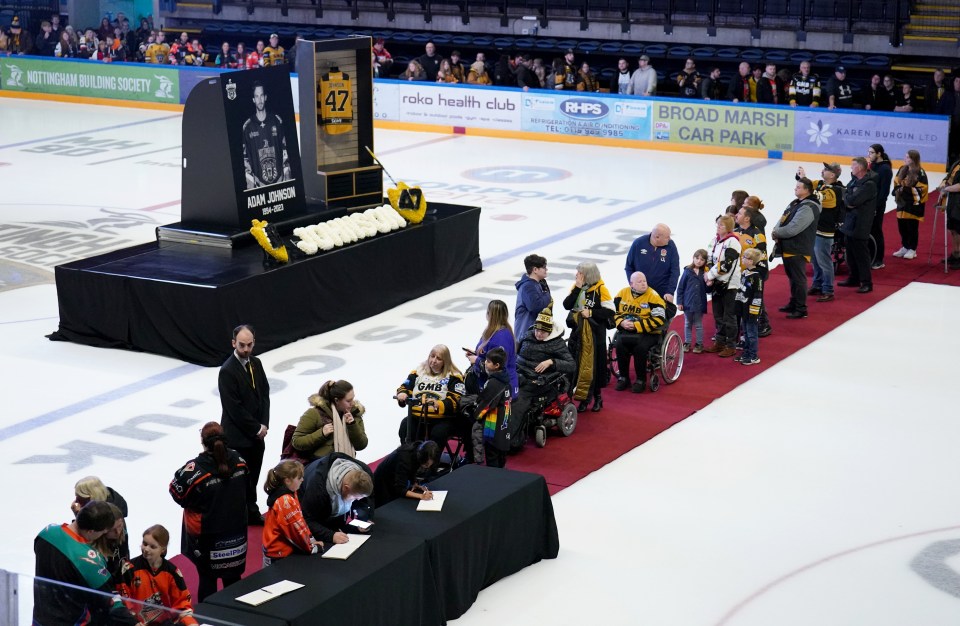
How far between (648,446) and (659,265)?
223 centimetres

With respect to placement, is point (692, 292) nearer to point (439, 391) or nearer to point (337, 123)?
point (439, 391)

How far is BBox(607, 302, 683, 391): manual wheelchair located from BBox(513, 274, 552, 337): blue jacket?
1133 mm

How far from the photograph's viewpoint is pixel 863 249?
51.1 ft

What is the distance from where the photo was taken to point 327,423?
8492 mm

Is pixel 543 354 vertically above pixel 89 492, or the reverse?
pixel 89 492

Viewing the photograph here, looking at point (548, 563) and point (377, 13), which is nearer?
point (548, 563)

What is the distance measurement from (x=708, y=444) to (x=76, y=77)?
2509 centimetres

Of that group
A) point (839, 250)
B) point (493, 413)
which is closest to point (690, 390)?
point (493, 413)

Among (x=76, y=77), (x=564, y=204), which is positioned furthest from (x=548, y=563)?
(x=76, y=77)

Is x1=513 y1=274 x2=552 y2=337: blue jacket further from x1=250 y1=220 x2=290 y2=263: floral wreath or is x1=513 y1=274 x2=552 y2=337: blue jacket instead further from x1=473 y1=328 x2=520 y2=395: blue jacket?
x1=250 y1=220 x2=290 y2=263: floral wreath

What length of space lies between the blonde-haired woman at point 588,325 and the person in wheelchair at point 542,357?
1.21ft

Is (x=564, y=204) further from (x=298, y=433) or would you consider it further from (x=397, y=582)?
(x=397, y=582)

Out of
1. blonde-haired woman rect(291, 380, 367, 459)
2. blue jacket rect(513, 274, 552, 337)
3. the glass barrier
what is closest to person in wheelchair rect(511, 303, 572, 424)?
blue jacket rect(513, 274, 552, 337)

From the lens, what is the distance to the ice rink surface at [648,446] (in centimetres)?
837
